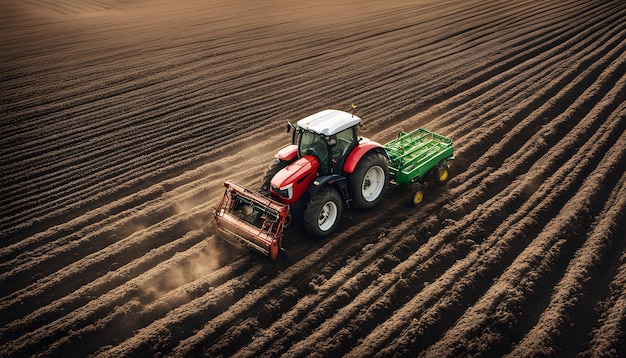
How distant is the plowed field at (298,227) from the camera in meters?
5.95

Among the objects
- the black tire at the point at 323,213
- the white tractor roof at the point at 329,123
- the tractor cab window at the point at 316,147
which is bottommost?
the black tire at the point at 323,213

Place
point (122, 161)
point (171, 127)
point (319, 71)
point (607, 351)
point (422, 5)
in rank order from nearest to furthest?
point (607, 351) → point (122, 161) → point (171, 127) → point (319, 71) → point (422, 5)

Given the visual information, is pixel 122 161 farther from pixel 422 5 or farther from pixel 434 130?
pixel 422 5

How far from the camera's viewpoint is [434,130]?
11.1 meters

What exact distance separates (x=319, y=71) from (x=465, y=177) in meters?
7.82

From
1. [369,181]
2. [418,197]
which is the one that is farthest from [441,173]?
[369,181]

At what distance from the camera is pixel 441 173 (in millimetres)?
8805

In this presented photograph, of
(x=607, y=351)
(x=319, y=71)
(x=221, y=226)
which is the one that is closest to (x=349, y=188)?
(x=221, y=226)

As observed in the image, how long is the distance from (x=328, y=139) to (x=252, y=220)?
1.75 m

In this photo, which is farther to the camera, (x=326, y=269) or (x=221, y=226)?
(x=221, y=226)

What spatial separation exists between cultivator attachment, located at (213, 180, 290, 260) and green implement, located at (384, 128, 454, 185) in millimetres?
2368

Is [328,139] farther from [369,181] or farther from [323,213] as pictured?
[369,181]

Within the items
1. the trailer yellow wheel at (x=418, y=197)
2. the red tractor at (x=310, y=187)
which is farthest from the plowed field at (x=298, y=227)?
the red tractor at (x=310, y=187)

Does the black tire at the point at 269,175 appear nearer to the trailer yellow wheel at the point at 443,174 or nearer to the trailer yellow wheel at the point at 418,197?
the trailer yellow wheel at the point at 418,197
